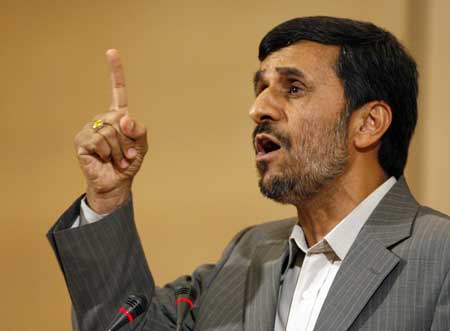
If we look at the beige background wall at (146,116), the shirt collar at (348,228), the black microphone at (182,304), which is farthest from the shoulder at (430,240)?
the beige background wall at (146,116)

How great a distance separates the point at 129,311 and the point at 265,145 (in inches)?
19.9

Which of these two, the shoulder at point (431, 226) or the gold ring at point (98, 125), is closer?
the shoulder at point (431, 226)

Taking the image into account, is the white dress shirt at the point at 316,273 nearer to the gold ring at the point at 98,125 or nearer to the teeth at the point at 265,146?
the teeth at the point at 265,146

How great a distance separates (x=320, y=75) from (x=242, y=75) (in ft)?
2.91

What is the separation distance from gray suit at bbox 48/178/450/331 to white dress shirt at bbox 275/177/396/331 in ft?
0.13

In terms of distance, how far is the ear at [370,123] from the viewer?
179 cm

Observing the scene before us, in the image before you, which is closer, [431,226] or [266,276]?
[431,226]

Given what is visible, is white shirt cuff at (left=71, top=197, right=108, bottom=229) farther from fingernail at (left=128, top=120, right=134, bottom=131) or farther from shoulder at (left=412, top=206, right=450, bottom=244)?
shoulder at (left=412, top=206, right=450, bottom=244)

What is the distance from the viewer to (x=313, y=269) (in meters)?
1.75

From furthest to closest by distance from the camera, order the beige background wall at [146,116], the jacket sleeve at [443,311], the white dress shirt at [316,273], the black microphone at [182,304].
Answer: the beige background wall at [146,116] → the white dress shirt at [316,273] → the black microphone at [182,304] → the jacket sleeve at [443,311]

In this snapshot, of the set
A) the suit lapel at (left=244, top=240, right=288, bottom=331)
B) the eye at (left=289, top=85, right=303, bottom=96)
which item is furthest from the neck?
the eye at (left=289, top=85, right=303, bottom=96)

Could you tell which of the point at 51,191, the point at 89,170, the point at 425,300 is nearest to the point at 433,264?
the point at 425,300

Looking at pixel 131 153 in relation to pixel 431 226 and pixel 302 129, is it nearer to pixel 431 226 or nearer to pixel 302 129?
pixel 302 129

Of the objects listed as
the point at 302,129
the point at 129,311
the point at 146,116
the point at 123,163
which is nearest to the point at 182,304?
the point at 129,311
